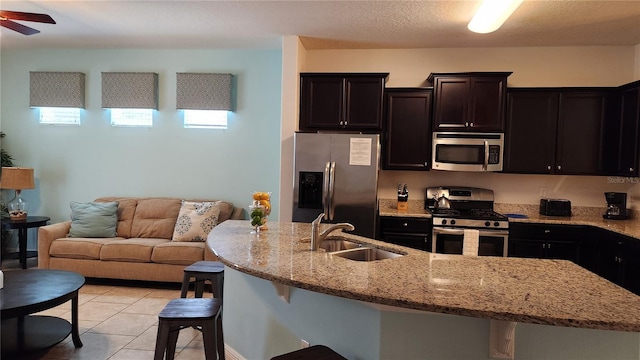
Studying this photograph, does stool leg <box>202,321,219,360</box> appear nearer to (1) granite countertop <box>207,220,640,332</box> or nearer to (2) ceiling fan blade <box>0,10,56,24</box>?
(1) granite countertop <box>207,220,640,332</box>

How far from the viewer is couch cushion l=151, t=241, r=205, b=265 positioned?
4.19 meters

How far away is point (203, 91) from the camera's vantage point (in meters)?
5.00

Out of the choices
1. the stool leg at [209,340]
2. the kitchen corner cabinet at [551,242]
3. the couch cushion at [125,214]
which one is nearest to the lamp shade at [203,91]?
the couch cushion at [125,214]

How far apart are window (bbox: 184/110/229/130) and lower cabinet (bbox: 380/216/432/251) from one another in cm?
241

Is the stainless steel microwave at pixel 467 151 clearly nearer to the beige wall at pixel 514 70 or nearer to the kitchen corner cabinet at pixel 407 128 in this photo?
the kitchen corner cabinet at pixel 407 128

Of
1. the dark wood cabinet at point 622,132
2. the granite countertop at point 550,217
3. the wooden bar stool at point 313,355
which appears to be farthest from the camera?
the dark wood cabinet at point 622,132

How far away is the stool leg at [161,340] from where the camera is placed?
202 cm

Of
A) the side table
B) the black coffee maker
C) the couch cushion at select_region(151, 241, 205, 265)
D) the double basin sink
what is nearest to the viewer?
the double basin sink

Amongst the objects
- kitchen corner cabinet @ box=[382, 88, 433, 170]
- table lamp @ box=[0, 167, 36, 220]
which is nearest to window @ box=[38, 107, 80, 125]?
table lamp @ box=[0, 167, 36, 220]

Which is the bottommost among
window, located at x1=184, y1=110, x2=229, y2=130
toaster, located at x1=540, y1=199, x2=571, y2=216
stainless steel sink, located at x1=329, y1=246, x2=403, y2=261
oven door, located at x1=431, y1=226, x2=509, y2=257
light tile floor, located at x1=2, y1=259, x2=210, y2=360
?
light tile floor, located at x1=2, y1=259, x2=210, y2=360

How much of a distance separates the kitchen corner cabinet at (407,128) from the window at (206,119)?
2085 millimetres

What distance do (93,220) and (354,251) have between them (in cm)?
358

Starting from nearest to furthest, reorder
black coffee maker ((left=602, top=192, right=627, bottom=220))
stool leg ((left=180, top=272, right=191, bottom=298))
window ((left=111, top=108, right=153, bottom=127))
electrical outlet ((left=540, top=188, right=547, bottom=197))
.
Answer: stool leg ((left=180, top=272, right=191, bottom=298)) < black coffee maker ((left=602, top=192, right=627, bottom=220)) < electrical outlet ((left=540, top=188, right=547, bottom=197)) < window ((left=111, top=108, right=153, bottom=127))

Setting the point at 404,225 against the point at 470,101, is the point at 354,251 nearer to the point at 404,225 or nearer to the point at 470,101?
the point at 404,225
